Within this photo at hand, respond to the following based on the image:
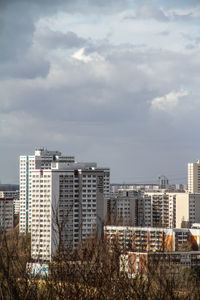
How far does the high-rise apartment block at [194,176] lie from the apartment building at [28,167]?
11.3 m

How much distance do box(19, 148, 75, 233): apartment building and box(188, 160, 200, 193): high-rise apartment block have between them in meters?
11.3

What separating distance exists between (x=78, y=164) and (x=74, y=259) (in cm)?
1061

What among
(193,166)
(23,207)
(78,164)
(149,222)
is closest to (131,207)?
(149,222)

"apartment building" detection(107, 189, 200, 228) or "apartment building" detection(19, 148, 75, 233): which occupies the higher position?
"apartment building" detection(19, 148, 75, 233)

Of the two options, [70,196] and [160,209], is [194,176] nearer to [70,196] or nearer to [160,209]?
[160,209]

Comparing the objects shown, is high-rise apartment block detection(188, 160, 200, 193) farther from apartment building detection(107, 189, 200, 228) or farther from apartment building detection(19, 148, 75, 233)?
apartment building detection(107, 189, 200, 228)

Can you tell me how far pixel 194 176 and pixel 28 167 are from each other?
1396 cm

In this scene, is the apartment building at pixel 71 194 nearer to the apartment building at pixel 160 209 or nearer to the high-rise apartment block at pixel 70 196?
the high-rise apartment block at pixel 70 196

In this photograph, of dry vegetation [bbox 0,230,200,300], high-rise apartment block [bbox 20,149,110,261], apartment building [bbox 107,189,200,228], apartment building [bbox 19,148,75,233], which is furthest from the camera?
apartment building [bbox 107,189,200,228]

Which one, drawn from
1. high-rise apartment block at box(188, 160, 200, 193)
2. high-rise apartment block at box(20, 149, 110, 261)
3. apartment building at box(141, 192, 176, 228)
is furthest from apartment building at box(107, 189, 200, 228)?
high-rise apartment block at box(188, 160, 200, 193)

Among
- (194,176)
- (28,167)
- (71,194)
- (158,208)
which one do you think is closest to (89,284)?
(71,194)

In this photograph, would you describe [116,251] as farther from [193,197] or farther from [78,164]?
[193,197]

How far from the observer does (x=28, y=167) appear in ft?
70.7

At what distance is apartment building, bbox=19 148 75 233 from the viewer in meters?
18.0
